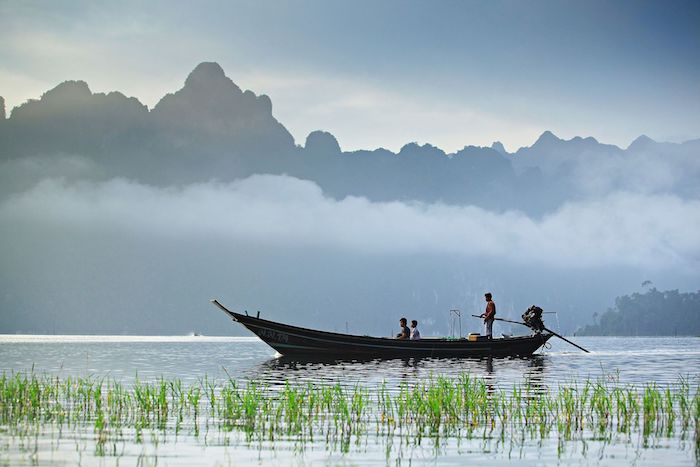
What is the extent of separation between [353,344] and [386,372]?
9641 millimetres

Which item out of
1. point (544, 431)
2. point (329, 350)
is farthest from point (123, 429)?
point (329, 350)

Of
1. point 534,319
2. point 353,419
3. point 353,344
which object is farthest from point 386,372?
point 353,419

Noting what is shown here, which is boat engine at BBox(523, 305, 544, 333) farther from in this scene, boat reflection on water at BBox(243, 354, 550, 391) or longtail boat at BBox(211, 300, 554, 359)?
longtail boat at BBox(211, 300, 554, 359)

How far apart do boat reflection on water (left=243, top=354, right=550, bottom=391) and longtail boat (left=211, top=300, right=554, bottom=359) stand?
432 millimetres

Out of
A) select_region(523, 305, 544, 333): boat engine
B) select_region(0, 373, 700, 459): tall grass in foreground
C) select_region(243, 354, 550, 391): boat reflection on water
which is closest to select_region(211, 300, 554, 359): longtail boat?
select_region(243, 354, 550, 391): boat reflection on water

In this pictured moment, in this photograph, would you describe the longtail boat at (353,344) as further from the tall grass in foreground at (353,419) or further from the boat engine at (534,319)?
the tall grass in foreground at (353,419)

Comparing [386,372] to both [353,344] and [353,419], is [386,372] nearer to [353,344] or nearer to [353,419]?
[353,344]

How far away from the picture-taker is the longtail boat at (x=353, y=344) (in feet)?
149

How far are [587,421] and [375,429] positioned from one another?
174 inches

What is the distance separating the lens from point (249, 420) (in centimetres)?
1828

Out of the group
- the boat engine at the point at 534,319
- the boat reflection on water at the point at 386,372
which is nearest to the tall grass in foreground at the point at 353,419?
the boat reflection on water at the point at 386,372

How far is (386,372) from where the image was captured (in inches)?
1426

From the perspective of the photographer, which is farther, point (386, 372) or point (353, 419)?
point (386, 372)

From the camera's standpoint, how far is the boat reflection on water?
3117 centimetres
